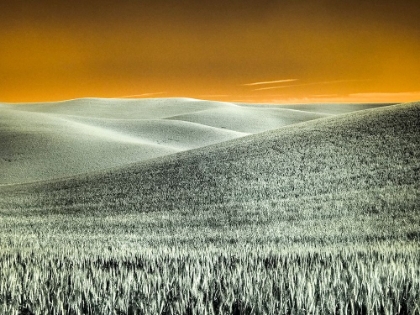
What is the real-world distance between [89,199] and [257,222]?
28.9 ft

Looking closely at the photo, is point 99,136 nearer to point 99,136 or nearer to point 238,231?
point 99,136

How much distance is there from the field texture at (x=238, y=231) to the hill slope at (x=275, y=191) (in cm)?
8

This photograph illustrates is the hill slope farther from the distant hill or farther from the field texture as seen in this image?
the distant hill

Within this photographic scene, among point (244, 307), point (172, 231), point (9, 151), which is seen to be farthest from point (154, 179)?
point (9, 151)

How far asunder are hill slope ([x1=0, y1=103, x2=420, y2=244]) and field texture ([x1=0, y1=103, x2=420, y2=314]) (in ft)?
0.25

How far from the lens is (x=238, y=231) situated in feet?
42.6

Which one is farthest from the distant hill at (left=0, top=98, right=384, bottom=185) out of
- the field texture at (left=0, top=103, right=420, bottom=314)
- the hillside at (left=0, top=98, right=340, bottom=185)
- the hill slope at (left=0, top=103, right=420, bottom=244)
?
the field texture at (left=0, top=103, right=420, bottom=314)

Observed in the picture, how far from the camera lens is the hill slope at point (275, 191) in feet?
42.6

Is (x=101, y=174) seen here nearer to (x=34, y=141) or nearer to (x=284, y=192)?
(x=284, y=192)

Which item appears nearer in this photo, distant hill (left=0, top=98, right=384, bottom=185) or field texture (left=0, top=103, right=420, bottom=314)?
field texture (left=0, top=103, right=420, bottom=314)

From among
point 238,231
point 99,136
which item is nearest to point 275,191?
point 238,231

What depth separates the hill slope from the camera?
13.0 meters

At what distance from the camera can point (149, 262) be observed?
20.3 feet

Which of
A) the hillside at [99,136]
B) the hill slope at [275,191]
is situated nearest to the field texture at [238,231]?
the hill slope at [275,191]
